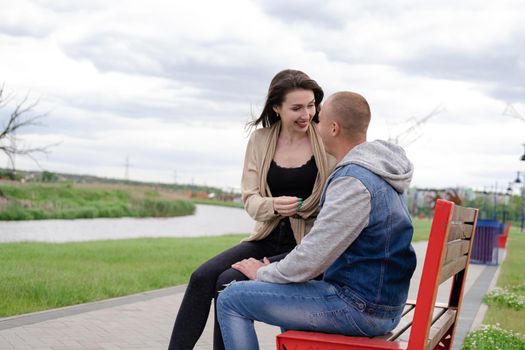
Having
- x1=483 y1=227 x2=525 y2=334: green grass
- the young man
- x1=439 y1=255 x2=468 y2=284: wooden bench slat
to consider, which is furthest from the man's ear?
x1=483 y1=227 x2=525 y2=334: green grass

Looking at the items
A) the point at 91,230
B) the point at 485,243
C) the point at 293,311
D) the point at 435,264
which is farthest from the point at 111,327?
the point at 91,230

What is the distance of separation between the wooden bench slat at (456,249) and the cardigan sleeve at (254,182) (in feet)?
3.42

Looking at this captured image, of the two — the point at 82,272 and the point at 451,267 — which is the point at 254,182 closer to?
the point at 451,267

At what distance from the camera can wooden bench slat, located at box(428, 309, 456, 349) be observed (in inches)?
138

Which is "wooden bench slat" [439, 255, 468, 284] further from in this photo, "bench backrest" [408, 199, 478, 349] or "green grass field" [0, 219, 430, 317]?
"green grass field" [0, 219, 430, 317]

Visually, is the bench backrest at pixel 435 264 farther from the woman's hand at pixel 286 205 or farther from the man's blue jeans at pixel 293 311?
the woman's hand at pixel 286 205

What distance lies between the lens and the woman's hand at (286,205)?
432cm

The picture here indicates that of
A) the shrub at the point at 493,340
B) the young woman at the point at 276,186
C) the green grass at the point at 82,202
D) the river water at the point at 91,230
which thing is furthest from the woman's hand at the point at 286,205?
the green grass at the point at 82,202

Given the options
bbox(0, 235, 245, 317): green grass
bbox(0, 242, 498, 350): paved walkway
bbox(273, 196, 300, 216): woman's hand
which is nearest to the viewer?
bbox(273, 196, 300, 216): woman's hand

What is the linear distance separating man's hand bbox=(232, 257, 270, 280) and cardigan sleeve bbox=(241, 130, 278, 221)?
388 mm

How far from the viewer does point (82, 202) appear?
51.3 metres

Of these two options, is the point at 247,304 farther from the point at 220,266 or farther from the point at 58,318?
the point at 58,318

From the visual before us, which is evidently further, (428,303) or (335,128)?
(335,128)

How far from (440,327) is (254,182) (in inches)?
56.8
